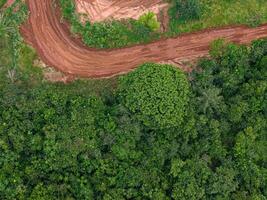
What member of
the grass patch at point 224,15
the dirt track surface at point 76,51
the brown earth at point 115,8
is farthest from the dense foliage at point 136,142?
the brown earth at point 115,8

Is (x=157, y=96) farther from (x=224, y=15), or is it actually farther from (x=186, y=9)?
(x=224, y=15)

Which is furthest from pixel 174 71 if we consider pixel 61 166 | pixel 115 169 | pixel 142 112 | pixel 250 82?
pixel 61 166

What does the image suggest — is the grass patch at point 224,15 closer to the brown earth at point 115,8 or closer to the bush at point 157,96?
the brown earth at point 115,8

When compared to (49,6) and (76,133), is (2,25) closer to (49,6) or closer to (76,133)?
(49,6)

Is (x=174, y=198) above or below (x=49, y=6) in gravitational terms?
below

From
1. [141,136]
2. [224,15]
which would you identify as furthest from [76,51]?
[224,15]

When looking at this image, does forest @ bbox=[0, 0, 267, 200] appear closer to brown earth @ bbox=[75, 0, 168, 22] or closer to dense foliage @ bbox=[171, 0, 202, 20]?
dense foliage @ bbox=[171, 0, 202, 20]
